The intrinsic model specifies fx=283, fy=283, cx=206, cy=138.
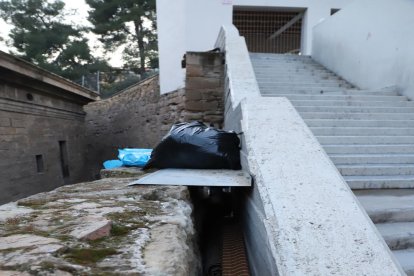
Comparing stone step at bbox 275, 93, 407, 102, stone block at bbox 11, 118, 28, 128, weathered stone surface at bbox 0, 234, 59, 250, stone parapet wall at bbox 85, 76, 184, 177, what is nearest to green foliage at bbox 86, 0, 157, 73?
stone parapet wall at bbox 85, 76, 184, 177

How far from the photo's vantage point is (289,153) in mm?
1786

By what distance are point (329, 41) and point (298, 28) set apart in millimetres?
4941

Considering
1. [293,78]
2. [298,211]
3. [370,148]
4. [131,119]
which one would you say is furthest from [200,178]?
[131,119]

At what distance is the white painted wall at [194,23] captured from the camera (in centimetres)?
798

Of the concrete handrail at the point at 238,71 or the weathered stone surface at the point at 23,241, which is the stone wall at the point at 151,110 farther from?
the weathered stone surface at the point at 23,241

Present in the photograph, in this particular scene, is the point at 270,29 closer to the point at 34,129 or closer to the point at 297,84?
the point at 297,84

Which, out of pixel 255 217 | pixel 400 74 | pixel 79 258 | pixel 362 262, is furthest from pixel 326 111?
pixel 79 258

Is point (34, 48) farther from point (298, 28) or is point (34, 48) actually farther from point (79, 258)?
point (79, 258)

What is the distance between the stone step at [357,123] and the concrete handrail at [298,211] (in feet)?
3.74

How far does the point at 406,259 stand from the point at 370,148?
1.39 m

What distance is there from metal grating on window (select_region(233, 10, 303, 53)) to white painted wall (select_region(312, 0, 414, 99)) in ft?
12.0

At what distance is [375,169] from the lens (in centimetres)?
251

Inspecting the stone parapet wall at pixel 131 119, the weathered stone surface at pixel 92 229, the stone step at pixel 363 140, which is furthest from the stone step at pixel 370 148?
the stone parapet wall at pixel 131 119

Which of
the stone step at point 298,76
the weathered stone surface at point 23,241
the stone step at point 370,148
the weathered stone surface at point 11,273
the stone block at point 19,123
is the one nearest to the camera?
the weathered stone surface at point 11,273
